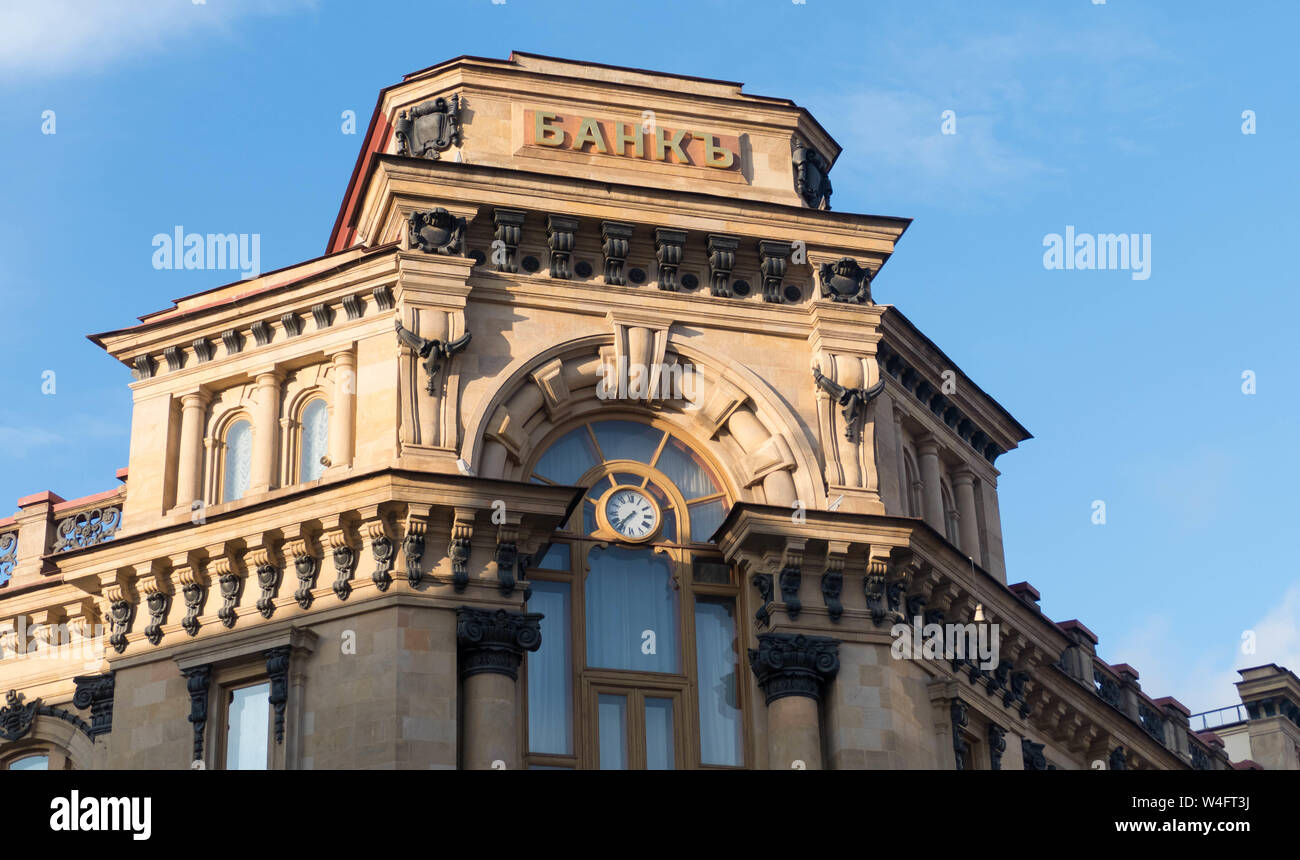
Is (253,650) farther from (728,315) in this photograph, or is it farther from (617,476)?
(728,315)

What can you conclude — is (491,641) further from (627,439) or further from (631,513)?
(627,439)

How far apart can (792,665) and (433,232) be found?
8947 mm

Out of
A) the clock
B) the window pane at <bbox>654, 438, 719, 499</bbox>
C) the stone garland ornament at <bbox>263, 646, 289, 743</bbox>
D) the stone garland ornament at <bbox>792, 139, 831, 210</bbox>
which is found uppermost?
the stone garland ornament at <bbox>792, 139, 831, 210</bbox>

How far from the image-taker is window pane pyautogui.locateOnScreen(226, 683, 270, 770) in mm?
33562

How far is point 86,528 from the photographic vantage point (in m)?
38.7

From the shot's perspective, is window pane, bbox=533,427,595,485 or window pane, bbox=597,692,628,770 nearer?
window pane, bbox=597,692,628,770

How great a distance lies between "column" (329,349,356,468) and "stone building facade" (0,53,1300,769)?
0.05 m

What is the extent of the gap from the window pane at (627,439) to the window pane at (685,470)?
0.24m

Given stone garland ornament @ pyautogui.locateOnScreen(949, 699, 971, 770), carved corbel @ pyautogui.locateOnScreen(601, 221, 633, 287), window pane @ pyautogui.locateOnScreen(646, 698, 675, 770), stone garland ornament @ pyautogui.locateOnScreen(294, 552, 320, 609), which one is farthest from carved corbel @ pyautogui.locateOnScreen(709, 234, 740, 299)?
stone garland ornament @ pyautogui.locateOnScreen(294, 552, 320, 609)

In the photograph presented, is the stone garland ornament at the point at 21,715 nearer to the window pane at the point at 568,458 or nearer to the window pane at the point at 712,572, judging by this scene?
the window pane at the point at 568,458

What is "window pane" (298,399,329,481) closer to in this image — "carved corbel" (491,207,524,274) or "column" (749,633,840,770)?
"carved corbel" (491,207,524,274)

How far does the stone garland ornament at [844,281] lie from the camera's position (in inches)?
1478

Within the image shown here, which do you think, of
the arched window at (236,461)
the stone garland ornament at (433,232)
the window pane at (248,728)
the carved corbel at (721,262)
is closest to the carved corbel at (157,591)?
the arched window at (236,461)

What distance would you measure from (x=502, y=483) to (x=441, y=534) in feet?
3.92
